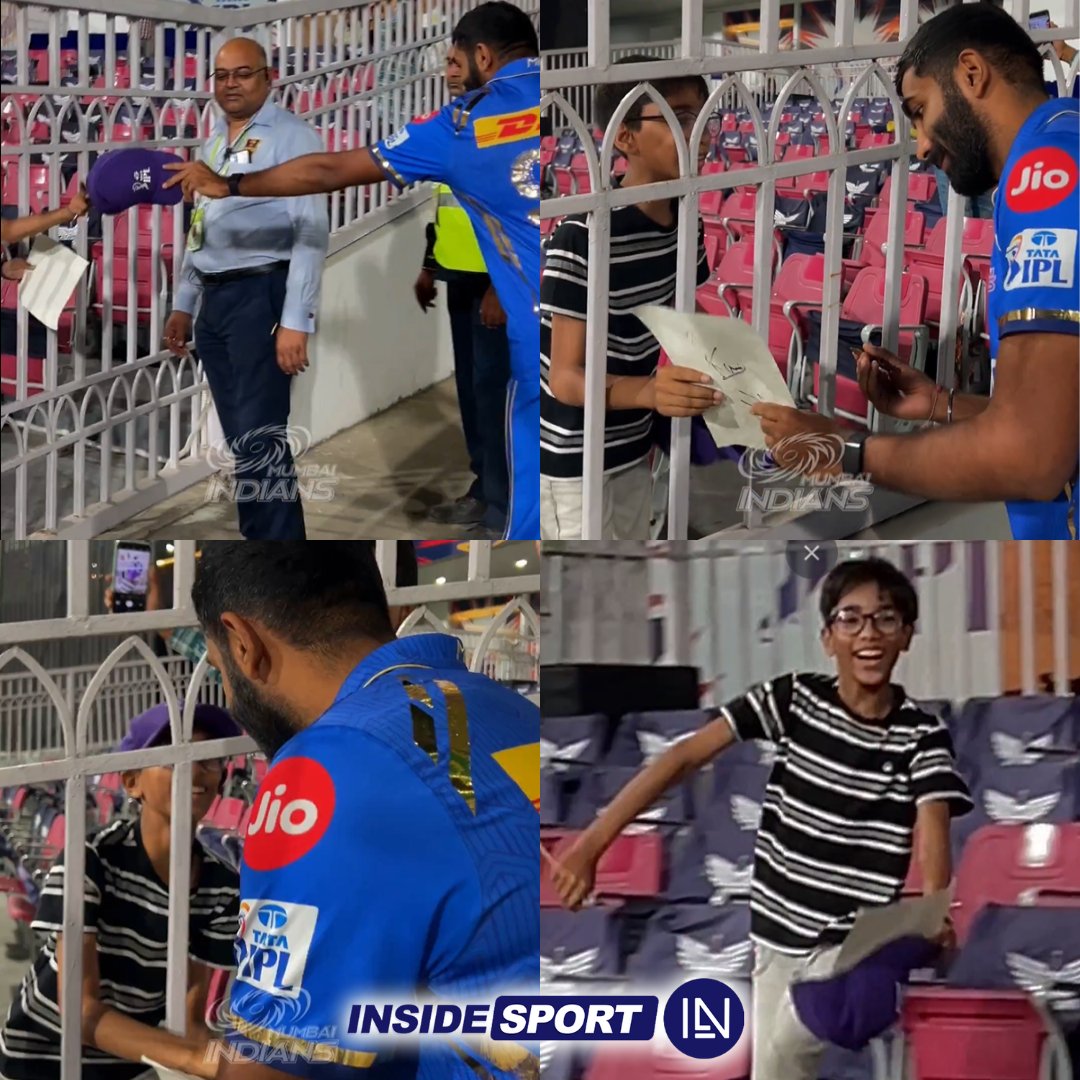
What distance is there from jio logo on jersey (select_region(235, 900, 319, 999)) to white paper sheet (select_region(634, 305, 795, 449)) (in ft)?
2.45

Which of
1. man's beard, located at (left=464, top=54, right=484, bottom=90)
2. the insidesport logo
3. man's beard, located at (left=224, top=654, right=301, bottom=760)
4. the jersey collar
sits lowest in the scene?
the insidesport logo

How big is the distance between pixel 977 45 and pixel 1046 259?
275mm

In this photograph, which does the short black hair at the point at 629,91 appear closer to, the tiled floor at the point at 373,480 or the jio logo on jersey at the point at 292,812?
the tiled floor at the point at 373,480

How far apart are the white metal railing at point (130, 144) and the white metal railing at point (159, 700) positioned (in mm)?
115

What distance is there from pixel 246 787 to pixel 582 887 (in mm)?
455

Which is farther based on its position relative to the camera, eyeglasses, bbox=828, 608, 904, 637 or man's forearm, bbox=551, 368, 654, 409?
eyeglasses, bbox=828, 608, 904, 637

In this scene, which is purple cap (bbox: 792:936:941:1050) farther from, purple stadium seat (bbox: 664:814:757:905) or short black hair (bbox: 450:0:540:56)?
short black hair (bbox: 450:0:540:56)

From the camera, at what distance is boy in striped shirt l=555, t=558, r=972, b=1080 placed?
186 cm

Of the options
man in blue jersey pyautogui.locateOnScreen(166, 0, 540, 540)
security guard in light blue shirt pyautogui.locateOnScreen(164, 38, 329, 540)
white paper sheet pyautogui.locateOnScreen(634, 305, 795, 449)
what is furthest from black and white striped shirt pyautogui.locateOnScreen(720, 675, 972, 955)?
security guard in light blue shirt pyautogui.locateOnScreen(164, 38, 329, 540)

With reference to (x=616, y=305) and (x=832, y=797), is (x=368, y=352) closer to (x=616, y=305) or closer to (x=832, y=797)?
(x=616, y=305)

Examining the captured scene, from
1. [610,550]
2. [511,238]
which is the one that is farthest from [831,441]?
[511,238]

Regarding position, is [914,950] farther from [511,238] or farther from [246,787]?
[511,238]

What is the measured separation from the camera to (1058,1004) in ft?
6.20

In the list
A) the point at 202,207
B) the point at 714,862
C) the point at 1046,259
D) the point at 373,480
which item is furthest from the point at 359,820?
the point at 1046,259
